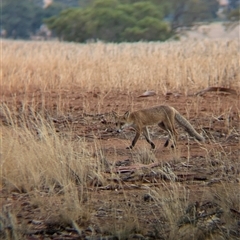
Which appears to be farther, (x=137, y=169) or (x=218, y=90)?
(x=218, y=90)

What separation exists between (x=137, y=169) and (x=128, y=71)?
877 cm

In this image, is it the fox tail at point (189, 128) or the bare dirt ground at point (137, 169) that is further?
the fox tail at point (189, 128)

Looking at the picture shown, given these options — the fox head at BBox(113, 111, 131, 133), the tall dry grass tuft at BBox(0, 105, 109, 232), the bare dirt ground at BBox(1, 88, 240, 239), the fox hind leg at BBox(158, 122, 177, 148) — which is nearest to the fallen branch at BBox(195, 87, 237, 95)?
the bare dirt ground at BBox(1, 88, 240, 239)

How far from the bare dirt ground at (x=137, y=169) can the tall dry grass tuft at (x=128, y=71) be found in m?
1.59

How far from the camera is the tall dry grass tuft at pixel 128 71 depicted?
15680mm

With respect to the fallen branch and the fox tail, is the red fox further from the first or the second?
the fallen branch

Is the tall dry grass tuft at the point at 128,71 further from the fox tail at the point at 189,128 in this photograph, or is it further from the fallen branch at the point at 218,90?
the fox tail at the point at 189,128

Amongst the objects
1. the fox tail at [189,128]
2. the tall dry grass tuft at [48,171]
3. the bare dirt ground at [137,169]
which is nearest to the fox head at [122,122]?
the bare dirt ground at [137,169]

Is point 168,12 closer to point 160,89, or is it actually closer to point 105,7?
point 105,7

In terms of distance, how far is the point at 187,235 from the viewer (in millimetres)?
6227

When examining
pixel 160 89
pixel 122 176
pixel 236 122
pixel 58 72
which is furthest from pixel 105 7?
pixel 122 176

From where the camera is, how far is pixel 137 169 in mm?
8281

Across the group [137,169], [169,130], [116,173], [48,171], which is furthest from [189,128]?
[48,171]

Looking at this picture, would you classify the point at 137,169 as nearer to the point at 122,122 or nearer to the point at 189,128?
the point at 122,122
